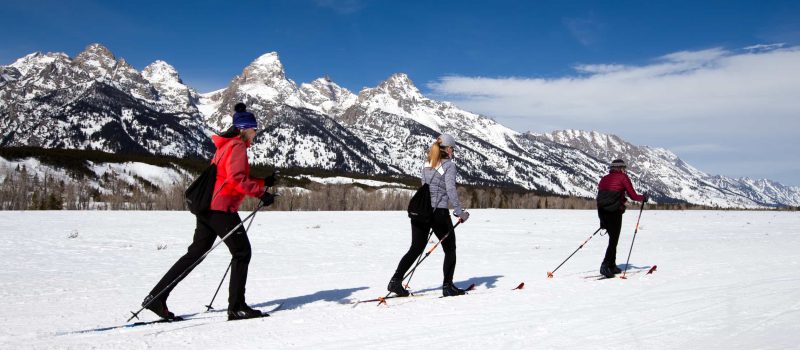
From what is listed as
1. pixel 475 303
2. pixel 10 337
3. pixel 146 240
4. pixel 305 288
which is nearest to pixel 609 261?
pixel 475 303

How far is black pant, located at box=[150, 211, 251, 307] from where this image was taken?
20.9 feet

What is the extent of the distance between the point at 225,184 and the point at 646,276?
7.95m

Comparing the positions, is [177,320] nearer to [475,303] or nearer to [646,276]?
[475,303]

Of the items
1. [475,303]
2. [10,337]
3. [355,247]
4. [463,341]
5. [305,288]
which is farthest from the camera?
[355,247]

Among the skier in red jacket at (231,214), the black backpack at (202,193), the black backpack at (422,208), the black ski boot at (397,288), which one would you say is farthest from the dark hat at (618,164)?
the black backpack at (202,193)

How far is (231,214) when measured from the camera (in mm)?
6438

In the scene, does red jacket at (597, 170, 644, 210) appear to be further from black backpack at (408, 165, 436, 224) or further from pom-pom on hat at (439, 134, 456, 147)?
black backpack at (408, 165, 436, 224)

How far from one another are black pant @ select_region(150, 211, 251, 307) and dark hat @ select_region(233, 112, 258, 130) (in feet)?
3.41

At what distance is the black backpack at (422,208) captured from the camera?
7996 millimetres

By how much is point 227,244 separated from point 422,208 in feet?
9.30

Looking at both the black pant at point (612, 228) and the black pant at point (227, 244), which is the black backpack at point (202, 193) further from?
the black pant at point (612, 228)

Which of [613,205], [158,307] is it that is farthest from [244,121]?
[613,205]

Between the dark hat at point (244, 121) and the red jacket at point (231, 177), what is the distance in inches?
6.7

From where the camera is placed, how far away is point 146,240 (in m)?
20.8
